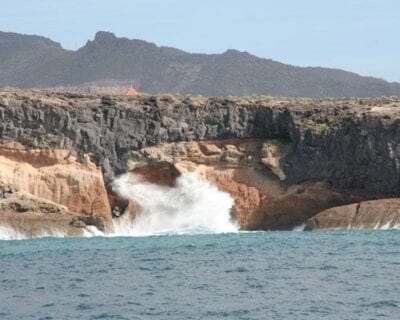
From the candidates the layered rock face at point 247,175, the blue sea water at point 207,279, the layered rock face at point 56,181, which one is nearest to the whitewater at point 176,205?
the layered rock face at point 247,175

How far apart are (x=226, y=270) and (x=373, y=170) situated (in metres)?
Result: 22.3

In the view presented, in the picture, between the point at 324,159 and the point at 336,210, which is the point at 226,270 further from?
the point at 324,159

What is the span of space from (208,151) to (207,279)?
2608 cm

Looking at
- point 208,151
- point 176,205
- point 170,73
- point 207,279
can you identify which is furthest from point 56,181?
point 170,73

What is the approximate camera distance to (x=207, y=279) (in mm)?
32562

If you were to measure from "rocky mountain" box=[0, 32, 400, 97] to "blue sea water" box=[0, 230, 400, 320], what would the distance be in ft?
334

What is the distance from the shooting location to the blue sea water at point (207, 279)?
27.1 meters

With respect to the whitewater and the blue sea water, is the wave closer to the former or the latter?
the whitewater

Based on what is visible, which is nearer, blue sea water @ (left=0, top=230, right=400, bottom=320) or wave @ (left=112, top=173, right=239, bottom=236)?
blue sea water @ (left=0, top=230, right=400, bottom=320)

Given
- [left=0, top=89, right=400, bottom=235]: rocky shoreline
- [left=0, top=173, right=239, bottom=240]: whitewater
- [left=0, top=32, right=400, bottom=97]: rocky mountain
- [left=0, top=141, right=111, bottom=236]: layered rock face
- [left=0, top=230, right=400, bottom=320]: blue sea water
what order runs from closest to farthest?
[left=0, top=230, right=400, bottom=320]: blue sea water → [left=0, top=141, right=111, bottom=236]: layered rock face → [left=0, top=89, right=400, bottom=235]: rocky shoreline → [left=0, top=173, right=239, bottom=240]: whitewater → [left=0, top=32, right=400, bottom=97]: rocky mountain

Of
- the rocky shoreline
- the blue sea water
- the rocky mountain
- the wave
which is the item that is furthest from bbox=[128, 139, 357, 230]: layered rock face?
the rocky mountain

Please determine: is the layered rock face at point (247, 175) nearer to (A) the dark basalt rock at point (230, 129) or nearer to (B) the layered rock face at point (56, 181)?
(A) the dark basalt rock at point (230, 129)

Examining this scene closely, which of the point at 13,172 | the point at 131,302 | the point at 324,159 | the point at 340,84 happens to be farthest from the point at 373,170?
the point at 340,84

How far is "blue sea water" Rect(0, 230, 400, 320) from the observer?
27078mm
